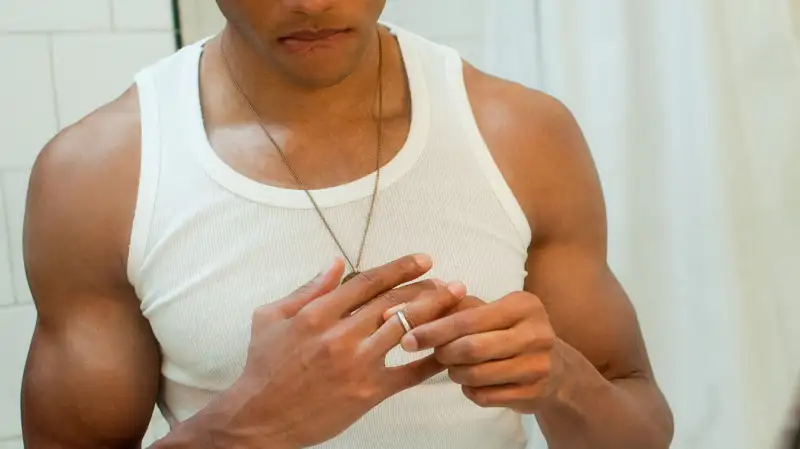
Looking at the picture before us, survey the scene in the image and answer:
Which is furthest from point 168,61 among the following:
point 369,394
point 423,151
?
point 369,394

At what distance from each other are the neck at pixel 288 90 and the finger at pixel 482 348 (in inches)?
10.4

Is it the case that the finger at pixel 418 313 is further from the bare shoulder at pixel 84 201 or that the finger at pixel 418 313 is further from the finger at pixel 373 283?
the bare shoulder at pixel 84 201

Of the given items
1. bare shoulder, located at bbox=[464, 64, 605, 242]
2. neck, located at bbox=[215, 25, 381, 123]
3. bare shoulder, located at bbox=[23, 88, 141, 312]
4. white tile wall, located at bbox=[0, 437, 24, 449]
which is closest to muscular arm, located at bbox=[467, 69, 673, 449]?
bare shoulder, located at bbox=[464, 64, 605, 242]

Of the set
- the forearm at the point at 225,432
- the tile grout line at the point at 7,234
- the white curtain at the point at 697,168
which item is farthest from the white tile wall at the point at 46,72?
the forearm at the point at 225,432

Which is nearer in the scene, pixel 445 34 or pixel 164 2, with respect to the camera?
pixel 164 2

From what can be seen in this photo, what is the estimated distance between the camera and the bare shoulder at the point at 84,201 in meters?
0.74

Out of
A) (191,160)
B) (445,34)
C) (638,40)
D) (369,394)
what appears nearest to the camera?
(369,394)

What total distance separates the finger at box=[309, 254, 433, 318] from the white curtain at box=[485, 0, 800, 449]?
20.6 inches

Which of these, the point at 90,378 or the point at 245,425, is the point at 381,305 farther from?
the point at 90,378

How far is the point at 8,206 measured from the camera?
1.12 metres

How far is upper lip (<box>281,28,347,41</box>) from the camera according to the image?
0.67 meters

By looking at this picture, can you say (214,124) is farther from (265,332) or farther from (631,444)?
(631,444)

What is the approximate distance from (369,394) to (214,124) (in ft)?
0.95

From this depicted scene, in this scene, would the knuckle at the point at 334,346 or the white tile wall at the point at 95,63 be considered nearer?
the knuckle at the point at 334,346
